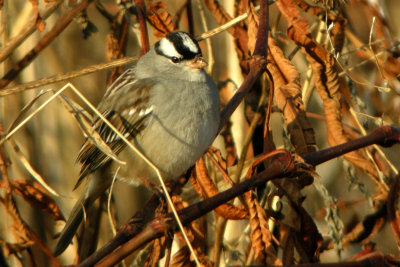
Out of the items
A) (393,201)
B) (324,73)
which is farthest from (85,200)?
(393,201)

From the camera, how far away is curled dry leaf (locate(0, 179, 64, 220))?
2.66 meters

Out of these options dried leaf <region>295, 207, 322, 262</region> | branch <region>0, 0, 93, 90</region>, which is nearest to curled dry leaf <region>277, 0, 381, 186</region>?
dried leaf <region>295, 207, 322, 262</region>

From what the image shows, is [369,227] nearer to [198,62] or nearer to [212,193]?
[212,193]

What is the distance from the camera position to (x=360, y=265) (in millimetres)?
1574

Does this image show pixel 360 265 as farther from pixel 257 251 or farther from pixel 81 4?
pixel 81 4

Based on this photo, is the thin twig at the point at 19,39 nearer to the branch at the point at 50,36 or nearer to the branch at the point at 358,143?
the branch at the point at 50,36

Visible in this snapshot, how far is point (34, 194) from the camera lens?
8.85 ft

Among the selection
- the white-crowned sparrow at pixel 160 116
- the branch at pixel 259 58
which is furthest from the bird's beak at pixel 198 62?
the branch at pixel 259 58

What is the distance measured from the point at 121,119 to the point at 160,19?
54cm

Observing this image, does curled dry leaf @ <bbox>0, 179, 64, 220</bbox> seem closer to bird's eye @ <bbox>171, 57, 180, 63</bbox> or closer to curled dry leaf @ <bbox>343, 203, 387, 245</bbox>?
bird's eye @ <bbox>171, 57, 180, 63</bbox>

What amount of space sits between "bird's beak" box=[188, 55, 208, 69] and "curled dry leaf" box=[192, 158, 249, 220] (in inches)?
21.6

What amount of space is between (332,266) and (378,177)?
108 cm

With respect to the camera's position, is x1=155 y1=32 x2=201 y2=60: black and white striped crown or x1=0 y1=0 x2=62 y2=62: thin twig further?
x1=0 y1=0 x2=62 y2=62: thin twig

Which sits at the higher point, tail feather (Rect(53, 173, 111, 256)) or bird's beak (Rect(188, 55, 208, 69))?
bird's beak (Rect(188, 55, 208, 69))
